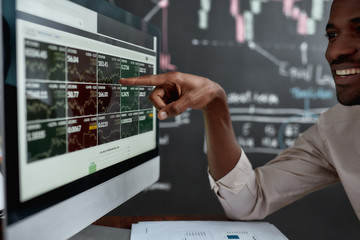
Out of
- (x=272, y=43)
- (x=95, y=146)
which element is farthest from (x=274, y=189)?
(x=272, y=43)

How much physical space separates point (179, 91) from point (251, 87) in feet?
4.06

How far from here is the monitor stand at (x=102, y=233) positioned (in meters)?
0.64

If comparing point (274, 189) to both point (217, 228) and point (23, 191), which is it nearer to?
point (217, 228)

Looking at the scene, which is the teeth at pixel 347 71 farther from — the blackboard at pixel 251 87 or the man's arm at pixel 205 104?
the blackboard at pixel 251 87

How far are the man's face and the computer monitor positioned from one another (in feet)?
1.80

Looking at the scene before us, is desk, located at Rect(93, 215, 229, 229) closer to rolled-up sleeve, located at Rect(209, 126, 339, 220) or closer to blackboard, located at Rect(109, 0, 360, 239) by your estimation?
rolled-up sleeve, located at Rect(209, 126, 339, 220)

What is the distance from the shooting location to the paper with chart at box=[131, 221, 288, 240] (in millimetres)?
652

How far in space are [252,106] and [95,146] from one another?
1.44 m

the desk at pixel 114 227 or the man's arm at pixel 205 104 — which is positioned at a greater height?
the man's arm at pixel 205 104

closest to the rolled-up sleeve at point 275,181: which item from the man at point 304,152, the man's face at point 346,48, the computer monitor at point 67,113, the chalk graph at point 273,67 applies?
the man at point 304,152

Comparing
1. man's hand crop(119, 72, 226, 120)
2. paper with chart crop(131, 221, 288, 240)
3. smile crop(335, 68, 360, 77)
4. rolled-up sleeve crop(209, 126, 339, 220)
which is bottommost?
paper with chart crop(131, 221, 288, 240)

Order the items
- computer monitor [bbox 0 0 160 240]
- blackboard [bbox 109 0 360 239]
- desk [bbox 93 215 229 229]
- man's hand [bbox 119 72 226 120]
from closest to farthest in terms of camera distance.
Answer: computer monitor [bbox 0 0 160 240]
man's hand [bbox 119 72 226 120]
desk [bbox 93 215 229 229]
blackboard [bbox 109 0 360 239]

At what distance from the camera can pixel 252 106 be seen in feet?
6.08

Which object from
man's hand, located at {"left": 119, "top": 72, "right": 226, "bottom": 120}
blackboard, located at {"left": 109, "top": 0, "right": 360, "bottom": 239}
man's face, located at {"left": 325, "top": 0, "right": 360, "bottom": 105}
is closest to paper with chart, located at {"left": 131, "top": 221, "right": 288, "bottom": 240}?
man's hand, located at {"left": 119, "top": 72, "right": 226, "bottom": 120}
